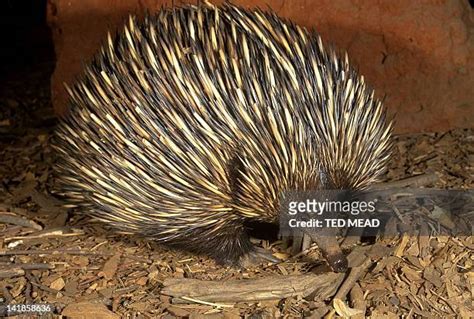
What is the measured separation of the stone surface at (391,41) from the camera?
498 centimetres

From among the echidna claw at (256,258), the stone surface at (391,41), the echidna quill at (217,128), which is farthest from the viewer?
the stone surface at (391,41)

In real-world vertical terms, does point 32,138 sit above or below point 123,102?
below

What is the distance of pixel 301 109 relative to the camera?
348 centimetres

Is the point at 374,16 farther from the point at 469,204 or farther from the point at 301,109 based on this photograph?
the point at 301,109

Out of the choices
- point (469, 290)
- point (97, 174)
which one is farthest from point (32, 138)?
point (469, 290)

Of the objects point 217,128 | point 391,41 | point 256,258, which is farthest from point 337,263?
point 391,41

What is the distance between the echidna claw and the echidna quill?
0.06 ft

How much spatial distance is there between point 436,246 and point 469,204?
0.46 meters

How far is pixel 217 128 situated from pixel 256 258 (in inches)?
34.1

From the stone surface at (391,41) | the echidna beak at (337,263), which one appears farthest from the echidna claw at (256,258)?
the stone surface at (391,41)

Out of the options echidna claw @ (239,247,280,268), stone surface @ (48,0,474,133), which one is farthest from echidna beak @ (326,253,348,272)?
stone surface @ (48,0,474,133)

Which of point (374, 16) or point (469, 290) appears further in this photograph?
point (374, 16)

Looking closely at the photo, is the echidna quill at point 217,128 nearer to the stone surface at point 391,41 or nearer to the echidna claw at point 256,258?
the echidna claw at point 256,258

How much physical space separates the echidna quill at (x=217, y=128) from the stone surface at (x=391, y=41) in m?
0.98
